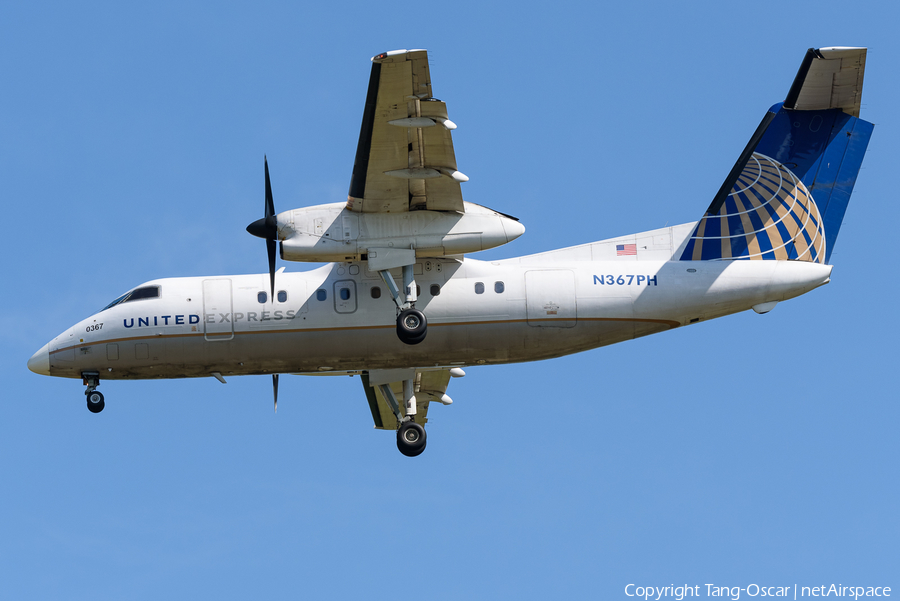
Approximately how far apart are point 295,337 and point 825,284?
10978 mm

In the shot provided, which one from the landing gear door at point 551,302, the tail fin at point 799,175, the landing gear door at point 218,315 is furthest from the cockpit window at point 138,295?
the tail fin at point 799,175

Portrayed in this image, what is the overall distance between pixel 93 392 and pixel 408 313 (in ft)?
22.9

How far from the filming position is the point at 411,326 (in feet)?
71.2

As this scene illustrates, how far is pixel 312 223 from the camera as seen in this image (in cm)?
2127

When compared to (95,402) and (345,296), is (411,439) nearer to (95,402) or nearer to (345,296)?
(345,296)

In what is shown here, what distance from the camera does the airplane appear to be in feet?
70.7

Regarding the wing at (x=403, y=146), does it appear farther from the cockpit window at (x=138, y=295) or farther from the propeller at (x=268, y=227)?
the cockpit window at (x=138, y=295)

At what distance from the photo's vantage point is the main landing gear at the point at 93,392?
23.0m

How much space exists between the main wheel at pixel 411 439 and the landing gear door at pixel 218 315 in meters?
4.24

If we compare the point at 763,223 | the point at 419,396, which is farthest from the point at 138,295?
the point at 763,223

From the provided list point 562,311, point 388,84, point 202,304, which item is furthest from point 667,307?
point 202,304

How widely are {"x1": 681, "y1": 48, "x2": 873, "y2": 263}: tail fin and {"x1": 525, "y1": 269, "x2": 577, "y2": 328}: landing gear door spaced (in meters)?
2.59

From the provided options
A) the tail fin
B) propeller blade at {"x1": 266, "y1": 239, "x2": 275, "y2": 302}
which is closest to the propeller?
propeller blade at {"x1": 266, "y1": 239, "x2": 275, "y2": 302}

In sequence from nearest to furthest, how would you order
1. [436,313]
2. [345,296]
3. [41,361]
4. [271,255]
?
[271,255] → [436,313] → [345,296] → [41,361]
